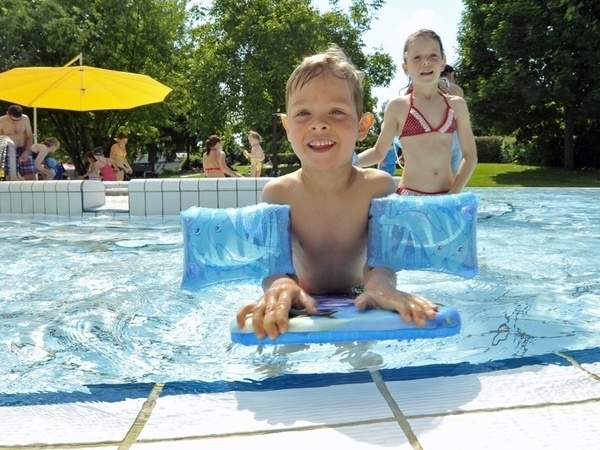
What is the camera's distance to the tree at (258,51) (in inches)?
918

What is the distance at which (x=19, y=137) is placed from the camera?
10727 millimetres

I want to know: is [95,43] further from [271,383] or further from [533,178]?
[271,383]

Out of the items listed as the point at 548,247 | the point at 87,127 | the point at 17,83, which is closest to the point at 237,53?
the point at 87,127

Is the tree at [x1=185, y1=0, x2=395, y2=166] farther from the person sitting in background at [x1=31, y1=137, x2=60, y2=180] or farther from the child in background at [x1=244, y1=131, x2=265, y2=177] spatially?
the person sitting in background at [x1=31, y1=137, x2=60, y2=180]

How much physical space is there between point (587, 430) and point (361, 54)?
85.2 feet

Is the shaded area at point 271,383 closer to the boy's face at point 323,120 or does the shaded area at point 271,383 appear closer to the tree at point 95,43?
the boy's face at point 323,120

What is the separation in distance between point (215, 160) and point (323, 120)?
9826 millimetres

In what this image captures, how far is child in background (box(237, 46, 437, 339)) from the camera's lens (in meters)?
1.97

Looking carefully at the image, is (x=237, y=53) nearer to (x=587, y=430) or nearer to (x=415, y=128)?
(x=415, y=128)

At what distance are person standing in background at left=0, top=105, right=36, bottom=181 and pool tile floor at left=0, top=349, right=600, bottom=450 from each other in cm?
992

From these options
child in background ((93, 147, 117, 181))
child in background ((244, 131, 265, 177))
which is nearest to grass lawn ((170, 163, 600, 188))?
child in background ((244, 131, 265, 177))

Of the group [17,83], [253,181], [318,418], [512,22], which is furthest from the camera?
[512,22]

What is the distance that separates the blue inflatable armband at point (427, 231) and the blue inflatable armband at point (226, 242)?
44cm

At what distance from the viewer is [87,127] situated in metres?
25.8
